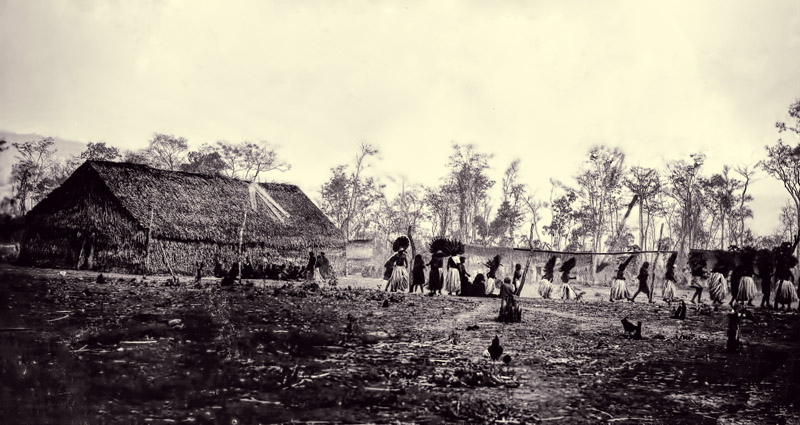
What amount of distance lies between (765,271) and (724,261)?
0.76 metres

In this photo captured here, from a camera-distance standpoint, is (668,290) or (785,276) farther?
(668,290)

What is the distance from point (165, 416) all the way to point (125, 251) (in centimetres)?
811

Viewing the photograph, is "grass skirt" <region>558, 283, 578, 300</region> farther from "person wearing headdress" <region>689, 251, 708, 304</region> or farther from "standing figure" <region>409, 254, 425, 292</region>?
"standing figure" <region>409, 254, 425, 292</region>

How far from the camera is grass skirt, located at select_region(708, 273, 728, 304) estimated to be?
37.2ft

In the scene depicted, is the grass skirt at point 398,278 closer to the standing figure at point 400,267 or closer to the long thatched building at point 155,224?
the standing figure at point 400,267

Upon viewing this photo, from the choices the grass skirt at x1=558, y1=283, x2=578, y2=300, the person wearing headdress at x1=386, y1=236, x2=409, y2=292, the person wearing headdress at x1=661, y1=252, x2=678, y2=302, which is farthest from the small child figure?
the person wearing headdress at x1=386, y1=236, x2=409, y2=292

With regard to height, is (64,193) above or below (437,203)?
below

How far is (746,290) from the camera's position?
418 inches

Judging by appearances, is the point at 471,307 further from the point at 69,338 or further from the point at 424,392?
the point at 69,338

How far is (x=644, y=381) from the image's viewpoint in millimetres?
5164

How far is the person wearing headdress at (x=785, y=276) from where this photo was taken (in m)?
9.18

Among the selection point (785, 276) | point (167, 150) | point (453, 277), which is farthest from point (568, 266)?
point (167, 150)

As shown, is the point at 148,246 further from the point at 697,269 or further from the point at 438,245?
the point at 697,269

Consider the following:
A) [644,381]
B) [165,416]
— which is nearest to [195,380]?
[165,416]
